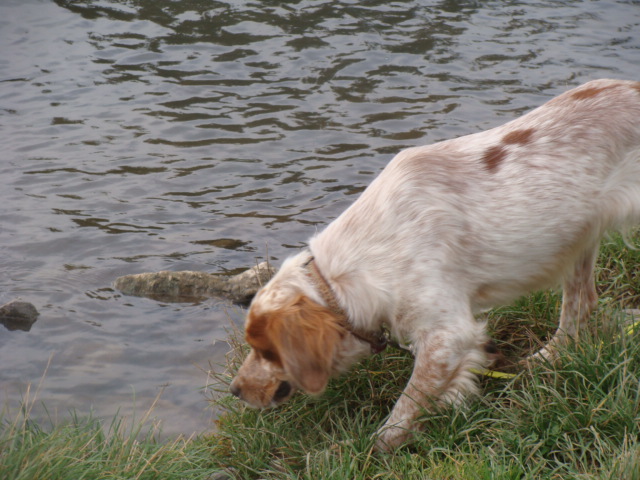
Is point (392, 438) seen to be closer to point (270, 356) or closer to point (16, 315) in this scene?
point (270, 356)

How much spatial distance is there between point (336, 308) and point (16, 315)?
10.3 feet

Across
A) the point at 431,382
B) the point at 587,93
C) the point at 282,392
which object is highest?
the point at 587,93

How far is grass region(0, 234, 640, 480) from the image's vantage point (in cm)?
323

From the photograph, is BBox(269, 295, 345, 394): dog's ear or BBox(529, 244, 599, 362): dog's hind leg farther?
BBox(529, 244, 599, 362): dog's hind leg

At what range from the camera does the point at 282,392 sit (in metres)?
3.90

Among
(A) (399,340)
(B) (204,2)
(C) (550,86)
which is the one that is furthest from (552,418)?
(B) (204,2)

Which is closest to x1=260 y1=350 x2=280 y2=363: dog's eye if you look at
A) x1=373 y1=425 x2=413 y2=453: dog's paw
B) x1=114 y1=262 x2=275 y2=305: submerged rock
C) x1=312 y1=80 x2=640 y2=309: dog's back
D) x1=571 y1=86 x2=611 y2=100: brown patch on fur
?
x1=312 y1=80 x2=640 y2=309: dog's back

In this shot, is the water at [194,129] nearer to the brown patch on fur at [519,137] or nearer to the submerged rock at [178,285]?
the submerged rock at [178,285]

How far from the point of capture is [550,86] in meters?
9.59

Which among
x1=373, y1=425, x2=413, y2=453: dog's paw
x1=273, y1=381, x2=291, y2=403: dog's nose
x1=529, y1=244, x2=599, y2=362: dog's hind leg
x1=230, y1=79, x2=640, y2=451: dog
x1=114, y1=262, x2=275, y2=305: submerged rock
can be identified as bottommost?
x1=114, y1=262, x2=275, y2=305: submerged rock

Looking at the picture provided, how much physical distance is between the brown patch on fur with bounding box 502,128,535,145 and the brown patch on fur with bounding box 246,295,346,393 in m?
1.20

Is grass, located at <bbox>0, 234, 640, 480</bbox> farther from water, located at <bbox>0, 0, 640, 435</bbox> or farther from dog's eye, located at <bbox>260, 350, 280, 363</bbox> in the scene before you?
water, located at <bbox>0, 0, 640, 435</bbox>

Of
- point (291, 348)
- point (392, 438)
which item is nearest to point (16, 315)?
point (291, 348)

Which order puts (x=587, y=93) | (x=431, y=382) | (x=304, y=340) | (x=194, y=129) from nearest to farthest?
(x=304, y=340) → (x=431, y=382) → (x=587, y=93) → (x=194, y=129)
